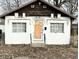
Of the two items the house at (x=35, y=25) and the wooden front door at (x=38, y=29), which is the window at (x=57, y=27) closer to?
the house at (x=35, y=25)

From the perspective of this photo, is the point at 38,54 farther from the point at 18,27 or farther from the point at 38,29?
the point at 18,27

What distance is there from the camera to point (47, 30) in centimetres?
1248

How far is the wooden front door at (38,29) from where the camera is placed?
40.3ft

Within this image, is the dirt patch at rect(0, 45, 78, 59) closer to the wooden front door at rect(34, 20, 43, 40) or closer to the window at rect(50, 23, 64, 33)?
the wooden front door at rect(34, 20, 43, 40)

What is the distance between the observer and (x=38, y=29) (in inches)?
487

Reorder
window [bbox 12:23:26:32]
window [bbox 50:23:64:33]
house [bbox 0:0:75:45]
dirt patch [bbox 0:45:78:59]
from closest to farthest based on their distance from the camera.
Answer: dirt patch [bbox 0:45:78:59], house [bbox 0:0:75:45], window [bbox 12:23:26:32], window [bbox 50:23:64:33]

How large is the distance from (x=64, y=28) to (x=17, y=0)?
1129 cm

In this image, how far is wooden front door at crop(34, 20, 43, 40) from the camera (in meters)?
12.3

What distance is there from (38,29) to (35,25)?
0.32 m

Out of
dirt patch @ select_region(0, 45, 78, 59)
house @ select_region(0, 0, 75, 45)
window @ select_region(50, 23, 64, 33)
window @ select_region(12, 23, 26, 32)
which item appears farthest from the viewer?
window @ select_region(50, 23, 64, 33)

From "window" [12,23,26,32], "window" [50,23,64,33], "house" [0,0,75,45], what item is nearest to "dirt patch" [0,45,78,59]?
"house" [0,0,75,45]

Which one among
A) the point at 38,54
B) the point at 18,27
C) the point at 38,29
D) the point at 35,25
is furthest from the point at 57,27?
the point at 38,54

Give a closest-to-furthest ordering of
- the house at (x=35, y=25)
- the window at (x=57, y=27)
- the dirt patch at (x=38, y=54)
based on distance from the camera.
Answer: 1. the dirt patch at (x=38, y=54)
2. the house at (x=35, y=25)
3. the window at (x=57, y=27)

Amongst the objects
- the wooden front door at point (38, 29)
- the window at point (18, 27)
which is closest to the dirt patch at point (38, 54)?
the window at point (18, 27)
